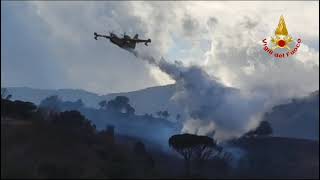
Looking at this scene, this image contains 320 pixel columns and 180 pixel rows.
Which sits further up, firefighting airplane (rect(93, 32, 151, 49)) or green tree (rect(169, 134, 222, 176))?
firefighting airplane (rect(93, 32, 151, 49))

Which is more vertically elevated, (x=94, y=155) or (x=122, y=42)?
(x=122, y=42)

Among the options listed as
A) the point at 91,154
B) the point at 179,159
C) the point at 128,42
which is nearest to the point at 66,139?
the point at 91,154

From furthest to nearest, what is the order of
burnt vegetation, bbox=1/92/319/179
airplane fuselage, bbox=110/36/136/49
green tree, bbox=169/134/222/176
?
green tree, bbox=169/134/222/176 < airplane fuselage, bbox=110/36/136/49 < burnt vegetation, bbox=1/92/319/179

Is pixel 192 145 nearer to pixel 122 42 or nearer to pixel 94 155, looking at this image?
pixel 122 42

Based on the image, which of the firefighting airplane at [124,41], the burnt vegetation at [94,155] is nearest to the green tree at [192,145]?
the burnt vegetation at [94,155]

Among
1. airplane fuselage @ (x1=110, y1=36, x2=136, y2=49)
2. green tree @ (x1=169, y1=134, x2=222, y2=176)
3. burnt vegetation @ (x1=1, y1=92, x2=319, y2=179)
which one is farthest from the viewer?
green tree @ (x1=169, y1=134, x2=222, y2=176)

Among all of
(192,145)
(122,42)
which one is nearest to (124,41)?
(122,42)

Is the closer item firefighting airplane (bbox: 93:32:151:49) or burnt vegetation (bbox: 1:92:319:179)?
burnt vegetation (bbox: 1:92:319:179)

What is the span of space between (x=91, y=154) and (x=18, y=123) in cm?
1467

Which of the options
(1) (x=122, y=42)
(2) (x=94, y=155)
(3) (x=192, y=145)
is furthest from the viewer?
(3) (x=192, y=145)

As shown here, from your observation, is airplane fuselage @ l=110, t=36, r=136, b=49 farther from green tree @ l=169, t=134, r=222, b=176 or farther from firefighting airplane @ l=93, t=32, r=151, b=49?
green tree @ l=169, t=134, r=222, b=176

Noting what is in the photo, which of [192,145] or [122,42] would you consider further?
[192,145]

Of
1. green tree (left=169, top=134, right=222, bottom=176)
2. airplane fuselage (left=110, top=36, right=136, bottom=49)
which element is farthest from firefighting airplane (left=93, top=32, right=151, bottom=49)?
green tree (left=169, top=134, right=222, bottom=176)

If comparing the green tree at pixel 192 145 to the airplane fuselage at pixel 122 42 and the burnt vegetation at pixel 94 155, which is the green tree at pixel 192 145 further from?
the airplane fuselage at pixel 122 42
